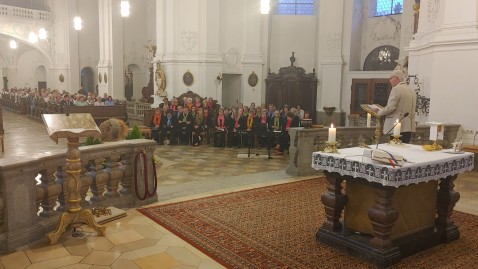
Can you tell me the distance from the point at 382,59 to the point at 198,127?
993 cm

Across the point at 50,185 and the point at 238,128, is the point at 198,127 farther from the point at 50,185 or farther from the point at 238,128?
the point at 50,185

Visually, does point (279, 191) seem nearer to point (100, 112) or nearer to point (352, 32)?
point (100, 112)

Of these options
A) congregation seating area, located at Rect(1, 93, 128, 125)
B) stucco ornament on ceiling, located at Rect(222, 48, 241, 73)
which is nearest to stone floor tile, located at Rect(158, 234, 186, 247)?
congregation seating area, located at Rect(1, 93, 128, 125)

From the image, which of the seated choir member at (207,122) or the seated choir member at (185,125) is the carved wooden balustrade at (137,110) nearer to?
the seated choir member at (185,125)

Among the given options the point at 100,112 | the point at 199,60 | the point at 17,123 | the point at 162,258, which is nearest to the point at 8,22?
the point at 17,123

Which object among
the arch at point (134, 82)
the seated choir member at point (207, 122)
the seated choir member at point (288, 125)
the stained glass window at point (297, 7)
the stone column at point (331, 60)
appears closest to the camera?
the seated choir member at point (288, 125)

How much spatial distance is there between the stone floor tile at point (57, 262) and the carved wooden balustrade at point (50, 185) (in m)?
0.53

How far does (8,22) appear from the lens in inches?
1036

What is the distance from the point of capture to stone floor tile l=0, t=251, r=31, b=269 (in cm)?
436

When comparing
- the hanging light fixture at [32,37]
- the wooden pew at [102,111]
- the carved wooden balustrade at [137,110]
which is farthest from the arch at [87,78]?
the wooden pew at [102,111]

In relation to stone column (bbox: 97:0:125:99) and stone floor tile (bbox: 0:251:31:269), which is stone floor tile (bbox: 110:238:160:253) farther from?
stone column (bbox: 97:0:125:99)

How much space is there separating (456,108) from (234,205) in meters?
6.69

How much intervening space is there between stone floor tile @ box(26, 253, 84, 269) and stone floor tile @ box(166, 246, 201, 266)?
967 millimetres

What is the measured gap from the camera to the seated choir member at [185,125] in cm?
1422
